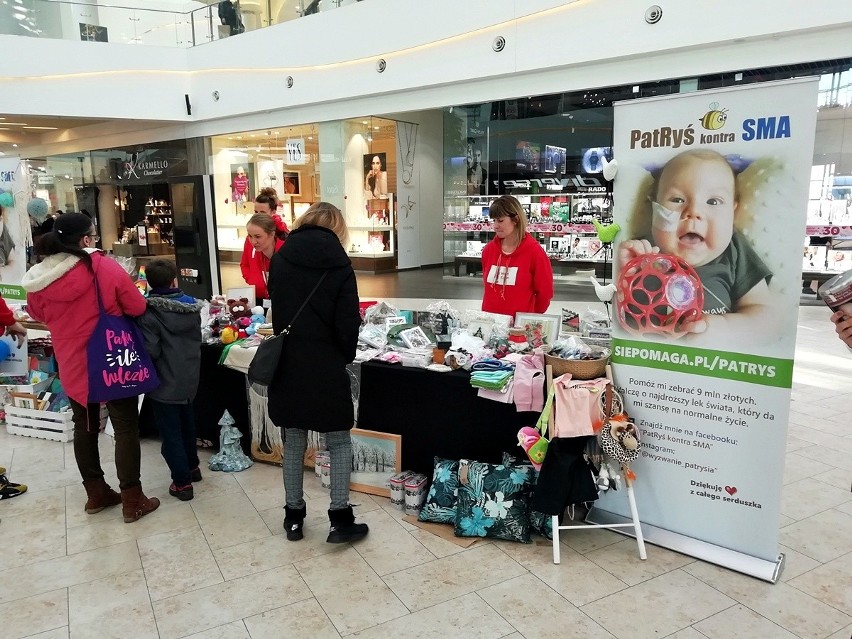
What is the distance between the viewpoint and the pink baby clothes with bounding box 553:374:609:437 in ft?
8.68

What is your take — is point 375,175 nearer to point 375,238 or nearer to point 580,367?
point 375,238

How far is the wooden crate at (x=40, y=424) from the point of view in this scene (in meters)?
4.25

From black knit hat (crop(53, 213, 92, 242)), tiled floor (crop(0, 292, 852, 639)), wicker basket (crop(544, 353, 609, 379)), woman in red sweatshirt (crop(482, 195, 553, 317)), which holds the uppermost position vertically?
black knit hat (crop(53, 213, 92, 242))

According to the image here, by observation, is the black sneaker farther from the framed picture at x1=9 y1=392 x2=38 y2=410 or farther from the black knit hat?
the framed picture at x1=9 y1=392 x2=38 y2=410

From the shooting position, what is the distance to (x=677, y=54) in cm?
603

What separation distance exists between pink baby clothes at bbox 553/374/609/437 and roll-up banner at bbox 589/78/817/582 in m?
0.24

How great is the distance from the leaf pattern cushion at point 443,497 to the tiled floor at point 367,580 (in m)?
0.11

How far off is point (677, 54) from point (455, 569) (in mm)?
5579

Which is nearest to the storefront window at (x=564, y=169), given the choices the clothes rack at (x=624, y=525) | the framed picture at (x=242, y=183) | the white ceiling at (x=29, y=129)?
the framed picture at (x=242, y=183)

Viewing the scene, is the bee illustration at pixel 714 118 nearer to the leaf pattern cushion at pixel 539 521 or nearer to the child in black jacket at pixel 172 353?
the leaf pattern cushion at pixel 539 521

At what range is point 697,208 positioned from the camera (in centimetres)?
254

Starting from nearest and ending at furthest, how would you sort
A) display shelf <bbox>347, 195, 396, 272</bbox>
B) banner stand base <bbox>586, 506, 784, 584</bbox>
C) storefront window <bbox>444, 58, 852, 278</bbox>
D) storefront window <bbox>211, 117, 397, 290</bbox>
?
banner stand base <bbox>586, 506, 784, 584</bbox>, storefront window <bbox>444, 58, 852, 278</bbox>, storefront window <bbox>211, 117, 397, 290</bbox>, display shelf <bbox>347, 195, 396, 272</bbox>

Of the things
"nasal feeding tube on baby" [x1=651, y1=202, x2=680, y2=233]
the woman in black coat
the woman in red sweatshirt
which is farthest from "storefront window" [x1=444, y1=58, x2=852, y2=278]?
the woman in black coat

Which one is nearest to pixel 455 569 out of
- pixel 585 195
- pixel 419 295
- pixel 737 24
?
pixel 737 24
